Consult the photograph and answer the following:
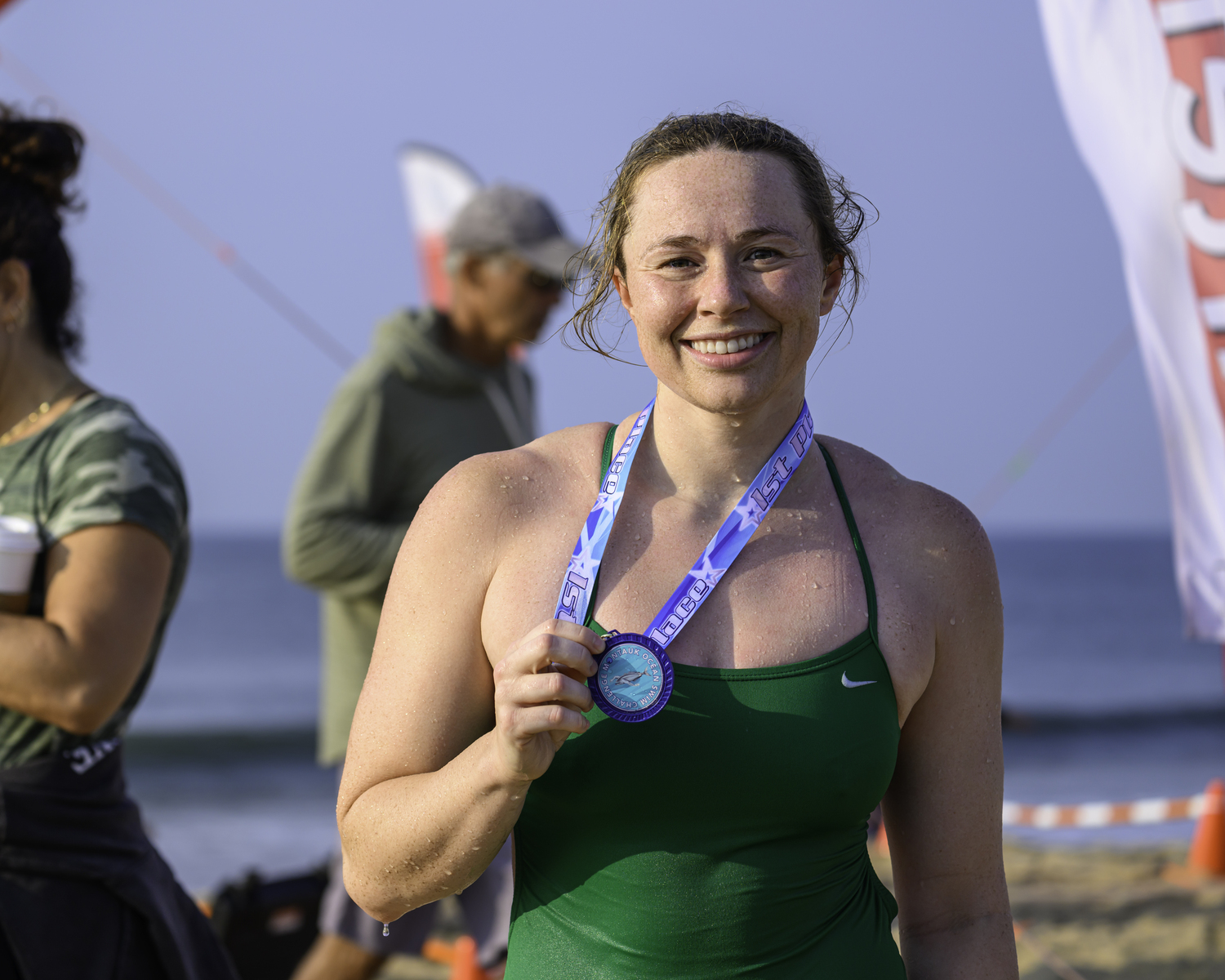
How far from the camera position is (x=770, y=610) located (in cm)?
149

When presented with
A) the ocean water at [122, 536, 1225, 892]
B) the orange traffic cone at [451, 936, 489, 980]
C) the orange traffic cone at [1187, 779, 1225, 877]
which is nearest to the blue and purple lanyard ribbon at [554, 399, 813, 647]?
the orange traffic cone at [451, 936, 489, 980]

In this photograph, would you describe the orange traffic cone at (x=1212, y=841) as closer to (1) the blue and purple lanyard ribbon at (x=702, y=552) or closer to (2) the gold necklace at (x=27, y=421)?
(1) the blue and purple lanyard ribbon at (x=702, y=552)

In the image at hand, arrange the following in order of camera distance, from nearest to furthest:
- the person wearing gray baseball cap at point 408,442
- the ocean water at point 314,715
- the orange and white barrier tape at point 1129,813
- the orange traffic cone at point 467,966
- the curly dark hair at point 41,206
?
the curly dark hair at point 41,206 < the person wearing gray baseball cap at point 408,442 < the orange traffic cone at point 467,966 < the orange and white barrier tape at point 1129,813 < the ocean water at point 314,715

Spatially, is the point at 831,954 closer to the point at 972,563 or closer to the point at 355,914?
the point at 972,563

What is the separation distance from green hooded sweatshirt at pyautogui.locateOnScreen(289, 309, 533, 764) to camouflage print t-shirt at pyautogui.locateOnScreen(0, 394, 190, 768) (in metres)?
1.32

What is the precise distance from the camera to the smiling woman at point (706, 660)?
4.66 ft

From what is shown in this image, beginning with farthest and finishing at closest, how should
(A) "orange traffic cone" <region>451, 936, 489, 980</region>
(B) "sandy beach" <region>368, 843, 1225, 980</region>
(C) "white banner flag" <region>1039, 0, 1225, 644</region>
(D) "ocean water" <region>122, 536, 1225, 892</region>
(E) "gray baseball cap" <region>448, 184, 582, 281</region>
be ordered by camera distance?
(D) "ocean water" <region>122, 536, 1225, 892</region>, (B) "sandy beach" <region>368, 843, 1225, 980</region>, (E) "gray baseball cap" <region>448, 184, 582, 281</region>, (A) "orange traffic cone" <region>451, 936, 489, 980</region>, (C) "white banner flag" <region>1039, 0, 1225, 644</region>

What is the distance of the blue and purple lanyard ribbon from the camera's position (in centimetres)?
145

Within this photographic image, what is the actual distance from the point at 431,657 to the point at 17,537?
3.17 ft

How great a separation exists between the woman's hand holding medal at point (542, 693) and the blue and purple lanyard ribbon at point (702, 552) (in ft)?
0.47

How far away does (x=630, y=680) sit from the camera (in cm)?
133

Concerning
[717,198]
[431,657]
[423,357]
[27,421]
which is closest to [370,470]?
[423,357]

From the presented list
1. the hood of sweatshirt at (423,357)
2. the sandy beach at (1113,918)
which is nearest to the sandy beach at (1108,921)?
the sandy beach at (1113,918)

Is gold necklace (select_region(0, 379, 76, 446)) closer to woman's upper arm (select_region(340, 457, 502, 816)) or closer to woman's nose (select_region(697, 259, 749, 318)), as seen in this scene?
woman's upper arm (select_region(340, 457, 502, 816))
